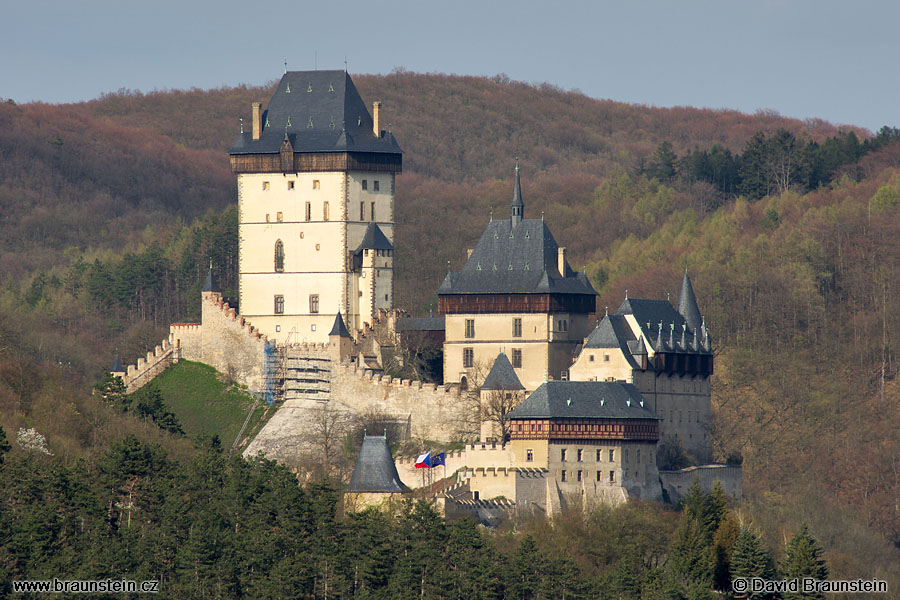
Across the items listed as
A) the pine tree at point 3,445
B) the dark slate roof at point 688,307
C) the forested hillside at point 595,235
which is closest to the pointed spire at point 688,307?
the dark slate roof at point 688,307

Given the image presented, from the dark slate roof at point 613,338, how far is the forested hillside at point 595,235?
7103 mm

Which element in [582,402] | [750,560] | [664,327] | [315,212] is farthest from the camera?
[315,212]

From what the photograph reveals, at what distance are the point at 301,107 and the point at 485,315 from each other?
11.7 meters

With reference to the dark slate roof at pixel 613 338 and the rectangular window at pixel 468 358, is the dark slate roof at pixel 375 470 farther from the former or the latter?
the rectangular window at pixel 468 358

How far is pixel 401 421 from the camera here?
76.6m

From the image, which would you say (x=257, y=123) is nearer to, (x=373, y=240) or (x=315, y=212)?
(x=315, y=212)

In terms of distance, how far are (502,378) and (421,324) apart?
285 inches

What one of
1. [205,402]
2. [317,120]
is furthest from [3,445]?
[317,120]

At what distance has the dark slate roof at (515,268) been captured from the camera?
7725 centimetres

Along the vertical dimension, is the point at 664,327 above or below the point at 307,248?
below

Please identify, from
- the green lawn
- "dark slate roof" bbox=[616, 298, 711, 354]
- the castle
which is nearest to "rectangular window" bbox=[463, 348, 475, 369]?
the castle

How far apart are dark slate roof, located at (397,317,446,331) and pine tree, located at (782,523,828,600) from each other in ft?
57.9

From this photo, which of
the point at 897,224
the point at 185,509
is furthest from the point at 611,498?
the point at 897,224

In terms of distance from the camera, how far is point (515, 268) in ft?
255
